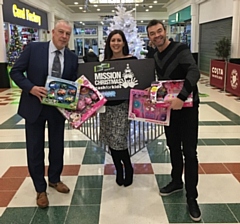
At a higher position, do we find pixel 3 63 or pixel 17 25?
pixel 17 25

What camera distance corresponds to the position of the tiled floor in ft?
7.77

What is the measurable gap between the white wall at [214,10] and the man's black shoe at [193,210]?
934cm

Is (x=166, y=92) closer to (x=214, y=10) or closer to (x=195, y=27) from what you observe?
(x=214, y=10)

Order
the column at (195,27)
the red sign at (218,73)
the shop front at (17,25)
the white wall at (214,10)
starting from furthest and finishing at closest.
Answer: the column at (195,27) < the white wall at (214,10) < the shop front at (17,25) < the red sign at (218,73)

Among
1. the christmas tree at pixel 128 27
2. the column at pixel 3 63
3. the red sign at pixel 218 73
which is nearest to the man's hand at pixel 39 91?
the christmas tree at pixel 128 27

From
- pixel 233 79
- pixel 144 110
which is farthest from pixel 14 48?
pixel 144 110

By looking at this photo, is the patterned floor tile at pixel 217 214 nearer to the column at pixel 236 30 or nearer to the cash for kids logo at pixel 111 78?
the cash for kids logo at pixel 111 78

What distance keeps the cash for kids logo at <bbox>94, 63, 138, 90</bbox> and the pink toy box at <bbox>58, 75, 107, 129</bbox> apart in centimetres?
10

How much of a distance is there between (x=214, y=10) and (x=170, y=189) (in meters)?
10.9

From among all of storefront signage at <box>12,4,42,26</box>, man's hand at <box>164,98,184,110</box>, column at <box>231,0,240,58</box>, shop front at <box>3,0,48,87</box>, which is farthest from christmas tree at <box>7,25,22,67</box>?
man's hand at <box>164,98,184,110</box>

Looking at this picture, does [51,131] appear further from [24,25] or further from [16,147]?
[24,25]

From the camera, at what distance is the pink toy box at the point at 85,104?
2324mm

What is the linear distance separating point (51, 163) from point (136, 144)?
1411 millimetres

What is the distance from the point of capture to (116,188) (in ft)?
9.32
